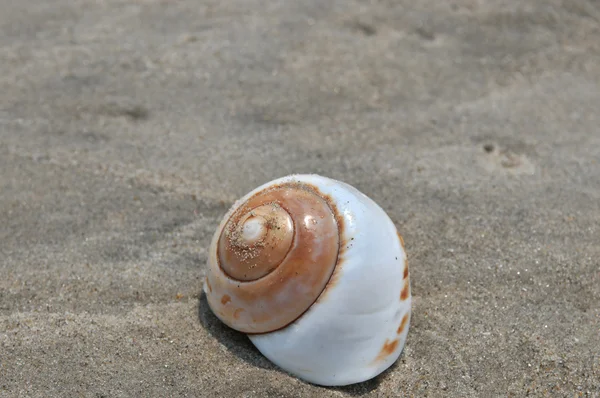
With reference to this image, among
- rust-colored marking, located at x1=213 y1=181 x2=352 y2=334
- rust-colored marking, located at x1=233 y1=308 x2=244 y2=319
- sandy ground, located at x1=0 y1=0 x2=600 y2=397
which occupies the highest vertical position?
rust-colored marking, located at x1=213 y1=181 x2=352 y2=334

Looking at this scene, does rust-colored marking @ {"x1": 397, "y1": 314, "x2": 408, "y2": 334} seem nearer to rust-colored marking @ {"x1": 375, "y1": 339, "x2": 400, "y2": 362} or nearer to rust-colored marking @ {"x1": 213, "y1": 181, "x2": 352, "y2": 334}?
rust-colored marking @ {"x1": 375, "y1": 339, "x2": 400, "y2": 362}

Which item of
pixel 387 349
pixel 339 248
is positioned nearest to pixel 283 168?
pixel 339 248

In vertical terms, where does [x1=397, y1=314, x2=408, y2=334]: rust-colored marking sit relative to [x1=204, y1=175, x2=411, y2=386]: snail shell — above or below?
below

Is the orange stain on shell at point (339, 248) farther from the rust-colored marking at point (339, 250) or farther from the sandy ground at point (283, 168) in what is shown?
the sandy ground at point (283, 168)

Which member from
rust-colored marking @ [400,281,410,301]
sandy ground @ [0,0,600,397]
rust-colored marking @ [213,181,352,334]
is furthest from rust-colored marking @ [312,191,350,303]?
sandy ground @ [0,0,600,397]

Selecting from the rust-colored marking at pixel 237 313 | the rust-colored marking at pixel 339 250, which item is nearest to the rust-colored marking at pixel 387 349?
the rust-colored marking at pixel 339 250

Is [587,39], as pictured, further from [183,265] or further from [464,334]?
[183,265]
